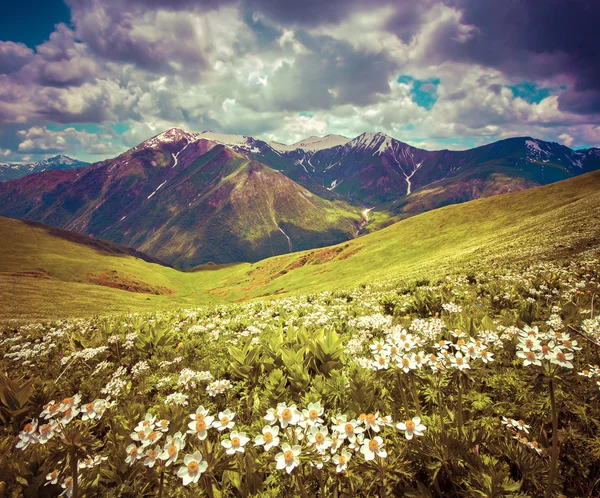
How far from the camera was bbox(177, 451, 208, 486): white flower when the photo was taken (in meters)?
2.62

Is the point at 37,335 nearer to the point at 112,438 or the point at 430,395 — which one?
the point at 112,438

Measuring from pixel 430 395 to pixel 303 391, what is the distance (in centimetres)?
233

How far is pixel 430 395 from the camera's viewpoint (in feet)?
14.7

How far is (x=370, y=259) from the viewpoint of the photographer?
271 ft

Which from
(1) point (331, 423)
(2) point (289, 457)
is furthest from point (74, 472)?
(1) point (331, 423)

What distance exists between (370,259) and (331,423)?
264ft

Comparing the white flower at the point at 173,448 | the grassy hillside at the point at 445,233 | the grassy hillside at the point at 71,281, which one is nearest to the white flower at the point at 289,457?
the white flower at the point at 173,448

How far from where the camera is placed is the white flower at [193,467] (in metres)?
2.62

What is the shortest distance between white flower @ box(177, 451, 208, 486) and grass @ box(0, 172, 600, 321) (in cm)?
2508

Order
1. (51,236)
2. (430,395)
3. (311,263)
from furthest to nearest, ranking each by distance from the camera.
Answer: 1. (51,236)
2. (311,263)
3. (430,395)

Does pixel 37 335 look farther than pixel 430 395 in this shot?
Yes

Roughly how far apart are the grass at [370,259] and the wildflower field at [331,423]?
21.5 metres

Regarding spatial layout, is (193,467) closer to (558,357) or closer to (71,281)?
(558,357)

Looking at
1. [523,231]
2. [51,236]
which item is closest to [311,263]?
[523,231]
